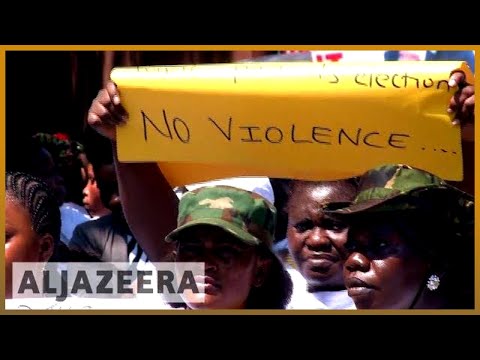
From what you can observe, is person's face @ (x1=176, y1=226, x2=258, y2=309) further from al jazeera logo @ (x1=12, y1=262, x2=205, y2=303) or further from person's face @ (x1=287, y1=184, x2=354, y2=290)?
person's face @ (x1=287, y1=184, x2=354, y2=290)

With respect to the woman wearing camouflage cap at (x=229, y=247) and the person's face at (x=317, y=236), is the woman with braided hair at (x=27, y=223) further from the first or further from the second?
the person's face at (x=317, y=236)

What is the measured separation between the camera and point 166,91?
3807 millimetres

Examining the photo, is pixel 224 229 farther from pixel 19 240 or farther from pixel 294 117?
pixel 19 240

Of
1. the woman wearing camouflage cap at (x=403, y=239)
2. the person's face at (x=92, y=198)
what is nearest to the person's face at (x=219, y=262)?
the woman wearing camouflage cap at (x=403, y=239)

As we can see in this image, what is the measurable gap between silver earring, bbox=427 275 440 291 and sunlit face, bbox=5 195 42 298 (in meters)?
1.27

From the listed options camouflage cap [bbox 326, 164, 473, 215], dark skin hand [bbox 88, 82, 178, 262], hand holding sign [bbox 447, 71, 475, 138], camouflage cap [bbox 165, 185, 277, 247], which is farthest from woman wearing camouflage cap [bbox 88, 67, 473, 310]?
hand holding sign [bbox 447, 71, 475, 138]

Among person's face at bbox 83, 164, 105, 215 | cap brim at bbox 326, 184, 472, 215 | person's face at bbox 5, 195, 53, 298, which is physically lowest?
person's face at bbox 83, 164, 105, 215

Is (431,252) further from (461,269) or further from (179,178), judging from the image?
(179,178)

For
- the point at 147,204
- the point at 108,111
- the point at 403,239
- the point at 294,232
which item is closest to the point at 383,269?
the point at 403,239

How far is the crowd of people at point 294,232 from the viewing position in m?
3.57

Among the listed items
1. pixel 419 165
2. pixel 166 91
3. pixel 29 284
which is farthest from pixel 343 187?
pixel 29 284

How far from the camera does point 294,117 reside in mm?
3773

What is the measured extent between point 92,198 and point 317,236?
1718 mm

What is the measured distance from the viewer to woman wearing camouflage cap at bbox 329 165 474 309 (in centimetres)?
355
